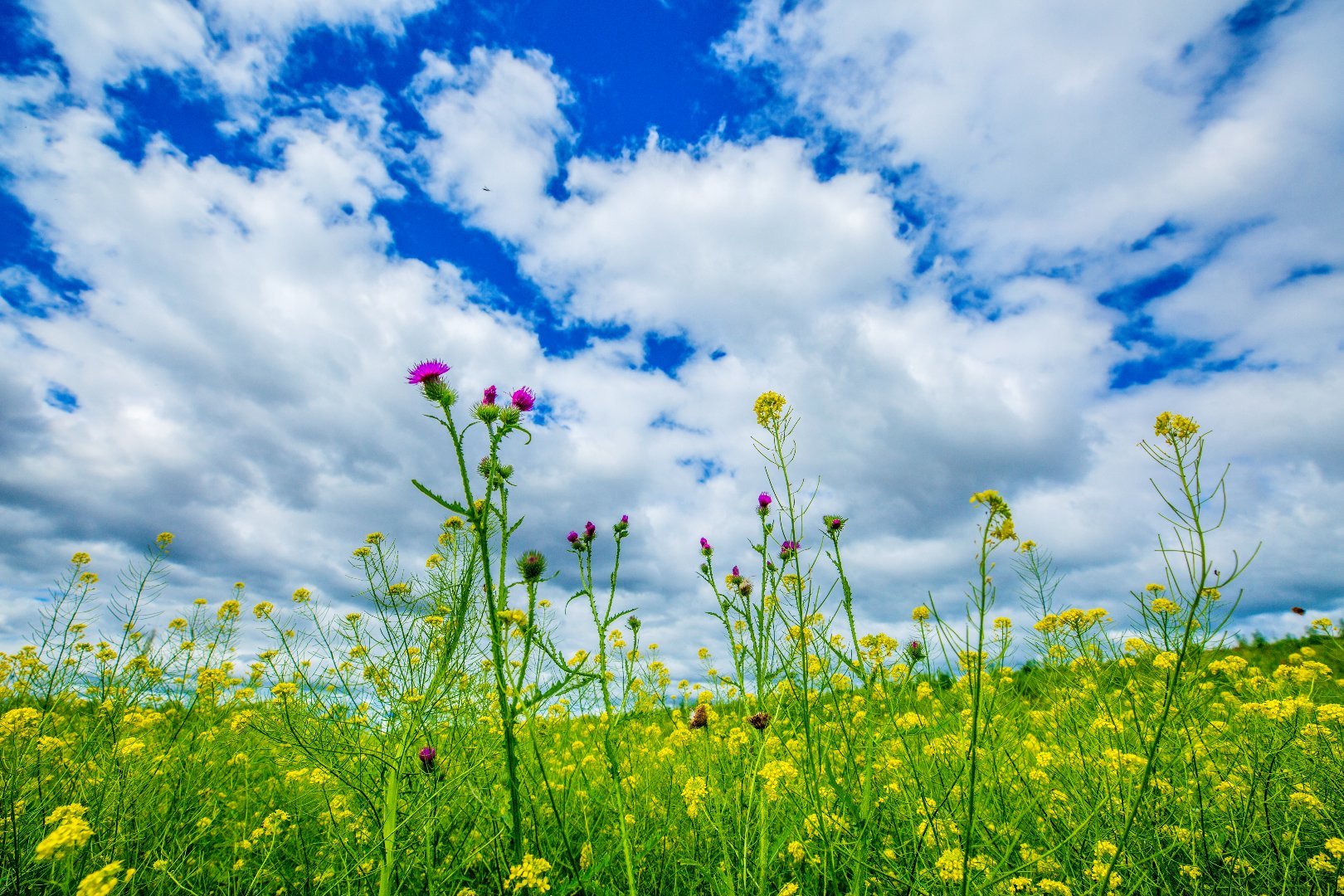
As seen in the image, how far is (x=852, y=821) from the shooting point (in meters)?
2.23

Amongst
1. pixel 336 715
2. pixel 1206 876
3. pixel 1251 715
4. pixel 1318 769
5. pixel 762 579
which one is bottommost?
pixel 1206 876

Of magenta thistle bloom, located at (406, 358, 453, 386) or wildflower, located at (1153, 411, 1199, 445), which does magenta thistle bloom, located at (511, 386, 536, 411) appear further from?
wildflower, located at (1153, 411, 1199, 445)

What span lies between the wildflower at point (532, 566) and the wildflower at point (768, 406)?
1207 millimetres

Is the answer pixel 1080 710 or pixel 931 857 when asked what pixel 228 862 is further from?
pixel 1080 710

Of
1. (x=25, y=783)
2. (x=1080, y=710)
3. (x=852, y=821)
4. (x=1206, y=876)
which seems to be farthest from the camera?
(x=1080, y=710)

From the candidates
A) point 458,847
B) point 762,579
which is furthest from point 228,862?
point 762,579

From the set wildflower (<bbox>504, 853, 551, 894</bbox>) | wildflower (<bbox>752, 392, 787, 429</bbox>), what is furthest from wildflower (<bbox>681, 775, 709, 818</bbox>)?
wildflower (<bbox>752, 392, 787, 429</bbox>)

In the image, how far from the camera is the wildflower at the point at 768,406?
2906mm

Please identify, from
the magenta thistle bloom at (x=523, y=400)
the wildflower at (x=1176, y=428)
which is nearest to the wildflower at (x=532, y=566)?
the magenta thistle bloom at (x=523, y=400)

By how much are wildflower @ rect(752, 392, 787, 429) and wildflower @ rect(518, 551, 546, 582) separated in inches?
47.5

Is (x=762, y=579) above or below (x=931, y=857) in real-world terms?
above

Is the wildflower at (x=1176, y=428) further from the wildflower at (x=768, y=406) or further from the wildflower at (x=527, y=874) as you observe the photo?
the wildflower at (x=527, y=874)

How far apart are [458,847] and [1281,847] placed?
3.73m

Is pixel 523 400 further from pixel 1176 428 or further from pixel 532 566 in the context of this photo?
pixel 1176 428
